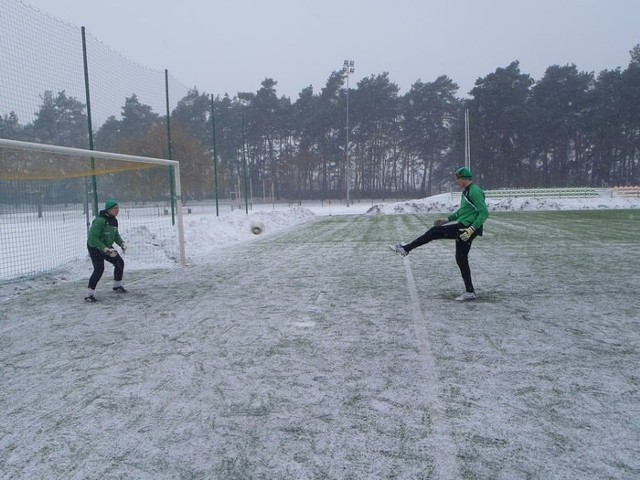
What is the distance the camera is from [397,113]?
71.6 m

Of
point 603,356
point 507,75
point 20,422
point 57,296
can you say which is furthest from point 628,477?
point 507,75

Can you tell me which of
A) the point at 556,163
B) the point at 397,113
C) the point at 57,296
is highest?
the point at 397,113

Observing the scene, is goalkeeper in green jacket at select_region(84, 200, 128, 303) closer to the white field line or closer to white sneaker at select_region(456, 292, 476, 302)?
the white field line

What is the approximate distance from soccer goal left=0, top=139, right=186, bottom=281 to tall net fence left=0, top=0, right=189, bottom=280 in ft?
0.09

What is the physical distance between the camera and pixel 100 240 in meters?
7.56

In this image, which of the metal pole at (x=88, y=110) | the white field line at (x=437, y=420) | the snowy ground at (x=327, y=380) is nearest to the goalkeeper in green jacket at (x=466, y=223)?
the snowy ground at (x=327, y=380)

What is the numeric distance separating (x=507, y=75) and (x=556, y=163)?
568 inches

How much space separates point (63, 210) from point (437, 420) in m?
12.1

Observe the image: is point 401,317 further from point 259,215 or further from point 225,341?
point 259,215

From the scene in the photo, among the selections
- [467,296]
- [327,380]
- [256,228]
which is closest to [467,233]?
[467,296]

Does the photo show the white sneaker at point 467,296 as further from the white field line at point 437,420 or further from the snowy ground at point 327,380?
the white field line at point 437,420

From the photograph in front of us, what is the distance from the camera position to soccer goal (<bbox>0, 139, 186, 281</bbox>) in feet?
33.6

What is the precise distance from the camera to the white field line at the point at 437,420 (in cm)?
259

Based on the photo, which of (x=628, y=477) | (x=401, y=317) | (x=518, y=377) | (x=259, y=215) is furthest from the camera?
(x=259, y=215)
